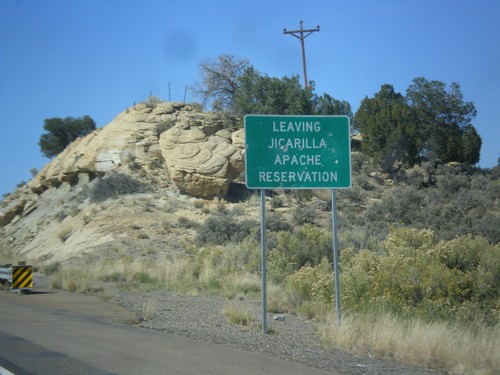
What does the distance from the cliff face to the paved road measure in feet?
59.3

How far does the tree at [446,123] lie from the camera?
46.1 meters

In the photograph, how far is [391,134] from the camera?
144ft

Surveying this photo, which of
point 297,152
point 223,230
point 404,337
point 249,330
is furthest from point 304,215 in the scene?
point 404,337

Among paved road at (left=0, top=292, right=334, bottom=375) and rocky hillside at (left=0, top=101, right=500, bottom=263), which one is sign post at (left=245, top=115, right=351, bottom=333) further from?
rocky hillside at (left=0, top=101, right=500, bottom=263)

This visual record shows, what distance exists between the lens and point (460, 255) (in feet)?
52.7

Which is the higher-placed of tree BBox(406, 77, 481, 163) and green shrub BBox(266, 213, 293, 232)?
tree BBox(406, 77, 481, 163)

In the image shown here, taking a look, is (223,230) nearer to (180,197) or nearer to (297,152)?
(180,197)

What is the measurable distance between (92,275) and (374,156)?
2746cm

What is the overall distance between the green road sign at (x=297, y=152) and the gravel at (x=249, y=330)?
2.91 metres

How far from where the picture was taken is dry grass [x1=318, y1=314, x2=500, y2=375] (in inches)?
356

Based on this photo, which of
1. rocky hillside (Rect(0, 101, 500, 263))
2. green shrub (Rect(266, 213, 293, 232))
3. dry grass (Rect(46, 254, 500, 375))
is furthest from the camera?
green shrub (Rect(266, 213, 293, 232))

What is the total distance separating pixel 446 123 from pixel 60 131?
3699 centimetres

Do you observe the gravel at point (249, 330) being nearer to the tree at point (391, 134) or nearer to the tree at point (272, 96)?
the tree at point (272, 96)

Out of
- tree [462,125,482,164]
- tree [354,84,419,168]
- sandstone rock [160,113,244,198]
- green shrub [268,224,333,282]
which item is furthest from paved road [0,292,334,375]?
tree [462,125,482,164]
